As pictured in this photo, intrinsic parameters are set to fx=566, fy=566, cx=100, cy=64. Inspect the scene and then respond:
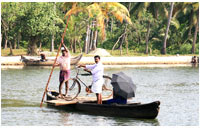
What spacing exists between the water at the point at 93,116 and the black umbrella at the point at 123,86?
76cm

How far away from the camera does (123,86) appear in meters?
15.7

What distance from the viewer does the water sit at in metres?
15.1

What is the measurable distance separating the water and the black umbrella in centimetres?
76

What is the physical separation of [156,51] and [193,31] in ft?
12.6

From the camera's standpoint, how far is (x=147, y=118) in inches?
598

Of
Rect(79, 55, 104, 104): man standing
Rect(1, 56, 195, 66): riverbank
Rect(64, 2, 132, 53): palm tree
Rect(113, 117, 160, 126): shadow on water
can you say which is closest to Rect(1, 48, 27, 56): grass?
Rect(1, 56, 195, 66): riverbank

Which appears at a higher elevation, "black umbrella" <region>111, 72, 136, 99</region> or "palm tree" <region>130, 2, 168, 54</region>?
"palm tree" <region>130, 2, 168, 54</region>

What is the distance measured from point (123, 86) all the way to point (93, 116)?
46.3 inches

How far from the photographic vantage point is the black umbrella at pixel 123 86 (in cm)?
1559

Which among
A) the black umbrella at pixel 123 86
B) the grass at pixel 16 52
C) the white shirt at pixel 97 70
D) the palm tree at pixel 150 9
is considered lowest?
the grass at pixel 16 52

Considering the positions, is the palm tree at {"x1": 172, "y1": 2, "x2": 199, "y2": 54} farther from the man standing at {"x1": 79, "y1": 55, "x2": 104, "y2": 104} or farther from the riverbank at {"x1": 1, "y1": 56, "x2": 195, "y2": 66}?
the man standing at {"x1": 79, "y1": 55, "x2": 104, "y2": 104}

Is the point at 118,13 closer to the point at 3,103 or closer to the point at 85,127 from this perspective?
the point at 3,103

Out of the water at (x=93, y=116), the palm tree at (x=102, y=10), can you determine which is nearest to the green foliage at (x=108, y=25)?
the palm tree at (x=102, y=10)

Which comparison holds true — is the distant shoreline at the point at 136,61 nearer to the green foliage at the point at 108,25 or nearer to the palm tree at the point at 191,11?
the green foliage at the point at 108,25
